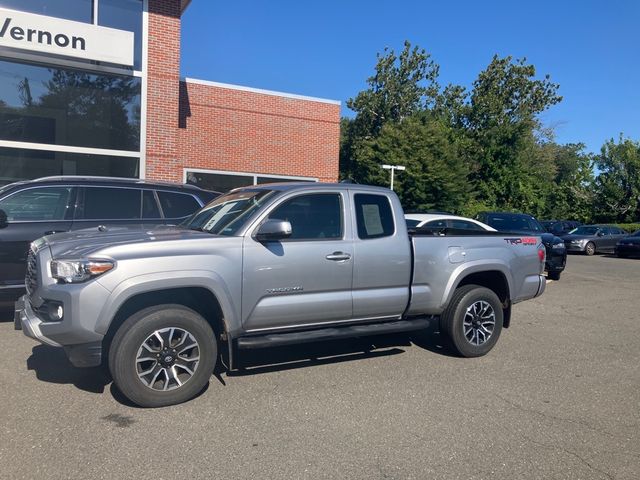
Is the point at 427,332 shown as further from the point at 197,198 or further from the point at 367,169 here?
the point at 367,169

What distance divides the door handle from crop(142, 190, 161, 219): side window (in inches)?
136

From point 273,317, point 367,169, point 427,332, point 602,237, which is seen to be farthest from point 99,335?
point 367,169

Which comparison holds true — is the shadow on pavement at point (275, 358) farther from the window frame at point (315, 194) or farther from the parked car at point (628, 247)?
the parked car at point (628, 247)

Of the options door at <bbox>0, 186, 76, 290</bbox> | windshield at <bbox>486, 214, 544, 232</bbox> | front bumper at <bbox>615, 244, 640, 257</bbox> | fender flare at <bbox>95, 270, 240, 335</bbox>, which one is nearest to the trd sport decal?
fender flare at <bbox>95, 270, 240, 335</bbox>

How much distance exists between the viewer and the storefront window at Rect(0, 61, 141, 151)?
12469 millimetres

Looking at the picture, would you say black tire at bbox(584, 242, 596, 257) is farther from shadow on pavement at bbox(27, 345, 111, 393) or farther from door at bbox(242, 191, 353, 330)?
shadow on pavement at bbox(27, 345, 111, 393)

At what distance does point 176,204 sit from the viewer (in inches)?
306

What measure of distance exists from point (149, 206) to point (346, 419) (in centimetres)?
459

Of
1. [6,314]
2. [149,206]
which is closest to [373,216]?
[149,206]

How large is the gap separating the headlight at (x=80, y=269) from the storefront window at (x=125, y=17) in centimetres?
1036

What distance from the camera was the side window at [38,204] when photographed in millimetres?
6922

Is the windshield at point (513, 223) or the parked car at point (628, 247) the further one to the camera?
the parked car at point (628, 247)

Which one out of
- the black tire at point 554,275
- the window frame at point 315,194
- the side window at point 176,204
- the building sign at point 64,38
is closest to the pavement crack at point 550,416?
the window frame at point 315,194

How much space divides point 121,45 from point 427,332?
9.83 m
